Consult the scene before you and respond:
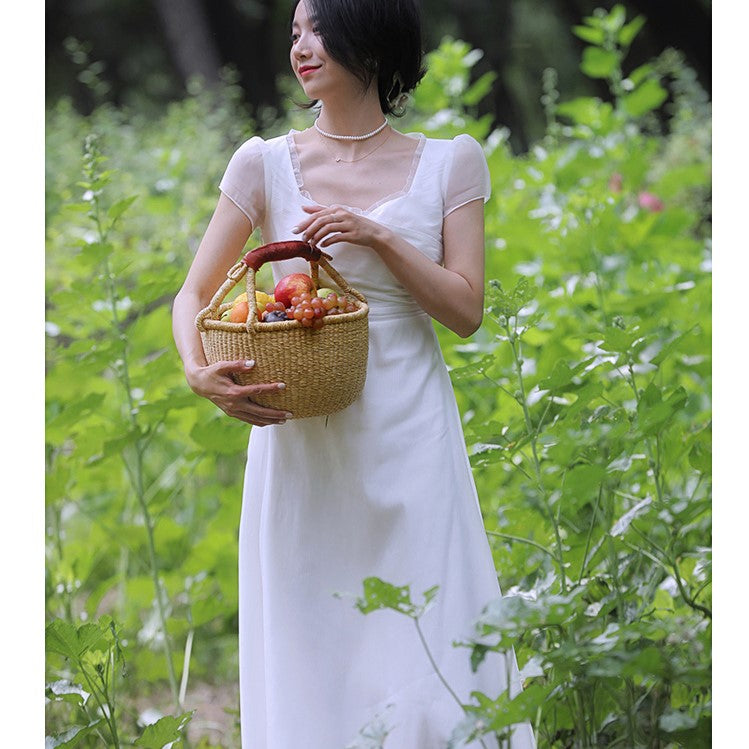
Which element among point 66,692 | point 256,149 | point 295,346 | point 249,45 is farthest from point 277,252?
point 249,45

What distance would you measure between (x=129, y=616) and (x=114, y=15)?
8.50 meters

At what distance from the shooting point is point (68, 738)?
1733 mm

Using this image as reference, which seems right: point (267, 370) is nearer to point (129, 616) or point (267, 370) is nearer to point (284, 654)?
point (284, 654)

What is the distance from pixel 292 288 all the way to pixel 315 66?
38 centimetres

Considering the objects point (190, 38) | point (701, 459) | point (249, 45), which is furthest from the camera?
point (249, 45)

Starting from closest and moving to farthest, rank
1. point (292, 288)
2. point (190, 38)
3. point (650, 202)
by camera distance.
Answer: point (292, 288) → point (650, 202) → point (190, 38)

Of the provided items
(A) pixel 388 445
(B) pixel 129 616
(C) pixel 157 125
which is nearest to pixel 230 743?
(B) pixel 129 616

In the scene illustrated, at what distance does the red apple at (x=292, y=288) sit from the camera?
1.53m

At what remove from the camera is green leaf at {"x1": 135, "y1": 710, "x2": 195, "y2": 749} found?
5.59 ft

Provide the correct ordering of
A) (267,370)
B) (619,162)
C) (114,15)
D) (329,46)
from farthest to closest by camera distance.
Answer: (114,15) → (619,162) → (329,46) → (267,370)

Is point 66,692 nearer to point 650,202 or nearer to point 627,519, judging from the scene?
point 627,519

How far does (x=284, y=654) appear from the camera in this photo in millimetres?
1766

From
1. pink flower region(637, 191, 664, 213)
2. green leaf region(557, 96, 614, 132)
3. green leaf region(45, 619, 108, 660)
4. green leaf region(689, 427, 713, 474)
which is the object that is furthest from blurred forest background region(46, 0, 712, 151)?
green leaf region(45, 619, 108, 660)

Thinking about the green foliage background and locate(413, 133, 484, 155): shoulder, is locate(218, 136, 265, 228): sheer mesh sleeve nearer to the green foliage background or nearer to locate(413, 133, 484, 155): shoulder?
locate(413, 133, 484, 155): shoulder
